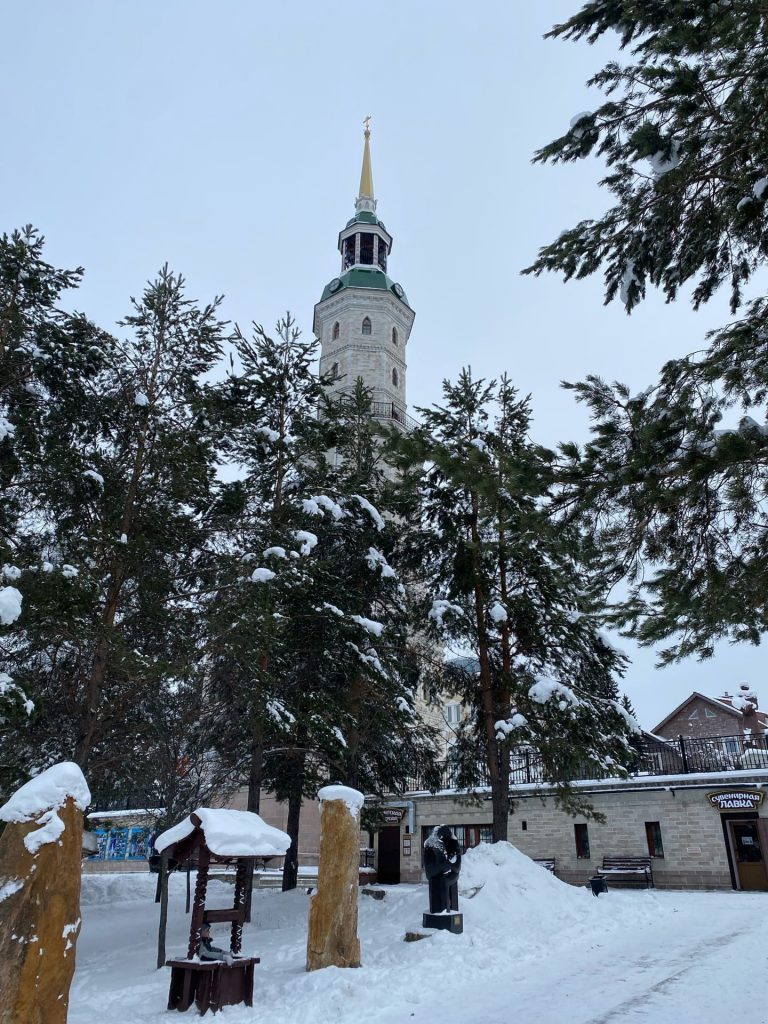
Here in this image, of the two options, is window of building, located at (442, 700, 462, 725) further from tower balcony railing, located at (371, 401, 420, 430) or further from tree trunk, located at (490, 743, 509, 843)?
tree trunk, located at (490, 743, 509, 843)

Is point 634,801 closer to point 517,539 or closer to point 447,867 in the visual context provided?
point 447,867

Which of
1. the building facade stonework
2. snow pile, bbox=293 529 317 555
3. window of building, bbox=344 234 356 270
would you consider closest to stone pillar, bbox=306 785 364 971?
snow pile, bbox=293 529 317 555

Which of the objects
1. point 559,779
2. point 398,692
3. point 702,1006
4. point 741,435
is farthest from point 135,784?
point 741,435

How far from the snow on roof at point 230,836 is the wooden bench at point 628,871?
1534 centimetres

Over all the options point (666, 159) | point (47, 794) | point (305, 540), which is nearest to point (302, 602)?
point (305, 540)

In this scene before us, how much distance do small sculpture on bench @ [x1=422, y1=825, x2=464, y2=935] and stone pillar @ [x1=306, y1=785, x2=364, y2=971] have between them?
2034 millimetres

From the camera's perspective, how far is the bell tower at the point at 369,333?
4334 centimetres

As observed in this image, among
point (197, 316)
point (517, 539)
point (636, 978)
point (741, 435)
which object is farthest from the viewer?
point (197, 316)

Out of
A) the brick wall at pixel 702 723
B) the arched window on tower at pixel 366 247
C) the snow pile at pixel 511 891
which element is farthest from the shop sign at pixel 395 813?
the arched window on tower at pixel 366 247

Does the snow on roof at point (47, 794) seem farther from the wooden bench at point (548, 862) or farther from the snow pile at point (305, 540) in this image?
the wooden bench at point (548, 862)

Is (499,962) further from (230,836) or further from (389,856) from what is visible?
(389,856)

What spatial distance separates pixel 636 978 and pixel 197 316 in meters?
14.1

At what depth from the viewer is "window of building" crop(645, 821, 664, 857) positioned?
21.6 metres

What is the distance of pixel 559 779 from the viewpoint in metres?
16.3
